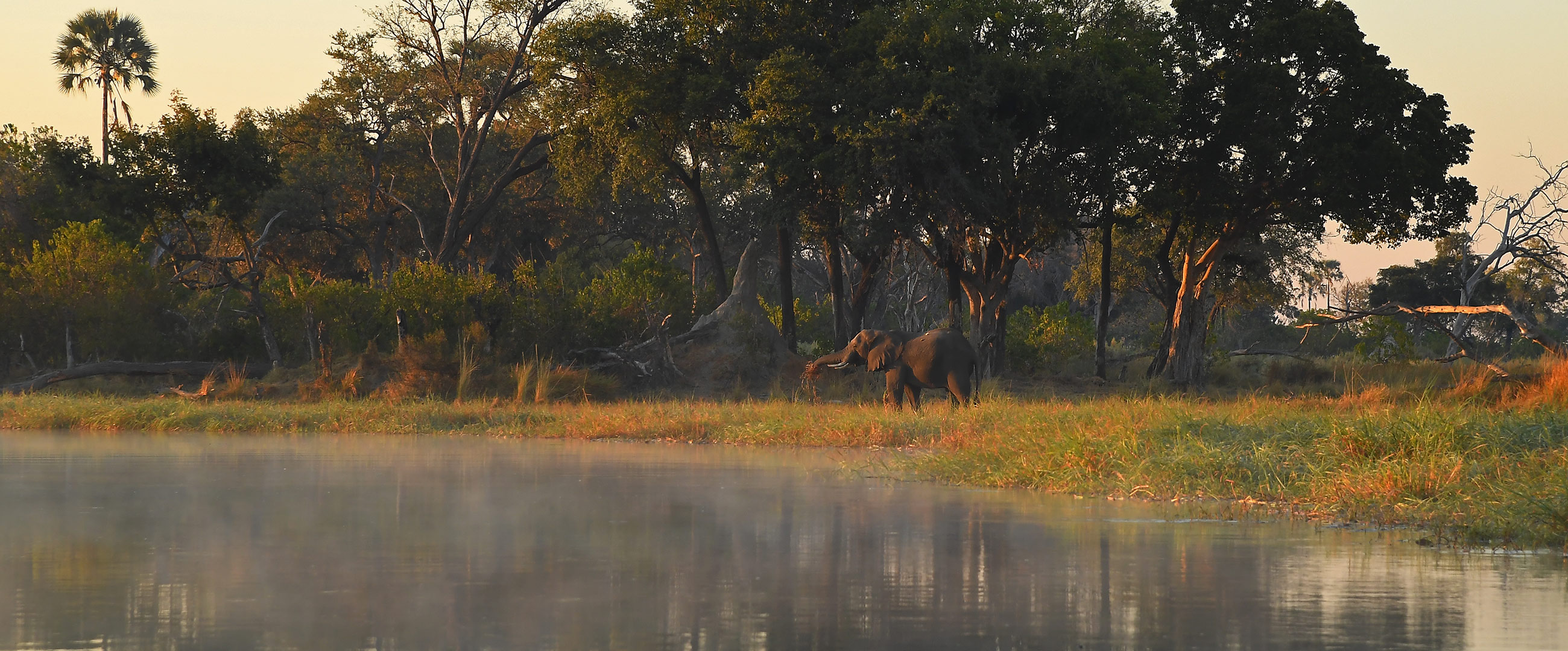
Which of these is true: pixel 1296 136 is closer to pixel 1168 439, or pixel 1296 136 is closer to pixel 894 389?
pixel 894 389

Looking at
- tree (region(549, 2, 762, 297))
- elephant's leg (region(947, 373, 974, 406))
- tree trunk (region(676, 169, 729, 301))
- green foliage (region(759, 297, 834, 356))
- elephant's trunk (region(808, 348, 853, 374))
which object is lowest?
elephant's leg (region(947, 373, 974, 406))

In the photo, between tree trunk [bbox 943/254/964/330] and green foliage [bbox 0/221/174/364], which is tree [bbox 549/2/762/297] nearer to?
tree trunk [bbox 943/254/964/330]

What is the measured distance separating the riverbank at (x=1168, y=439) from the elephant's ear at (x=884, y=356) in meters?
1.15

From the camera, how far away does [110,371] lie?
89.8 ft

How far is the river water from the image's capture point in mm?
5742

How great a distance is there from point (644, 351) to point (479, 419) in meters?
8.06

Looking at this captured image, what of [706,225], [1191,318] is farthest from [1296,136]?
[706,225]

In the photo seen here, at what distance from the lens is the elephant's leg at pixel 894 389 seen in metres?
21.8

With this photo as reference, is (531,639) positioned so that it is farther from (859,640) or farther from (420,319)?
(420,319)

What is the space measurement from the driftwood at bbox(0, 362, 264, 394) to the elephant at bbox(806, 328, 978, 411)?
41.2 feet

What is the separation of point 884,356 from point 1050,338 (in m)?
14.7

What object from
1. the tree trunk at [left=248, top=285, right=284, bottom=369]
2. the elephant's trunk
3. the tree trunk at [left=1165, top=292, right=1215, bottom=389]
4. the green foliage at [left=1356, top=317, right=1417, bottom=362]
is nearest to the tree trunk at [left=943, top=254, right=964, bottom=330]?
the tree trunk at [left=1165, top=292, right=1215, bottom=389]

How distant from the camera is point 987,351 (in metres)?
29.8

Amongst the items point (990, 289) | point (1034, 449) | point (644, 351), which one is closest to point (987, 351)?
point (990, 289)
